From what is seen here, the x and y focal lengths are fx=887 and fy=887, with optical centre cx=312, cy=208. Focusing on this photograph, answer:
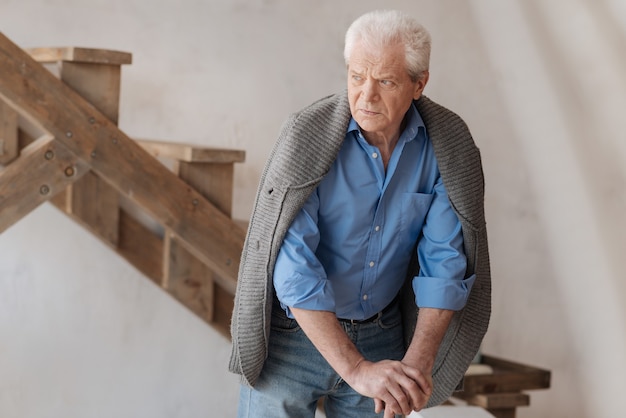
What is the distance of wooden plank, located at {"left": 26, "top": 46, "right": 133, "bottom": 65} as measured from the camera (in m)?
2.85

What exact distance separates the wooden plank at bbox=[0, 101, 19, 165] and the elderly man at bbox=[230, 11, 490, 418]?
71.1 inches

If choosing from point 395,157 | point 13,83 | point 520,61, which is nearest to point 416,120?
point 395,157

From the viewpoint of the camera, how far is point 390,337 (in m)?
2.02

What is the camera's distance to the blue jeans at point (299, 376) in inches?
76.1

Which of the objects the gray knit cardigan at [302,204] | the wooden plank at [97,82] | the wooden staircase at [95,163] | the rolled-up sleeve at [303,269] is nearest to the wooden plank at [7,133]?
the wooden staircase at [95,163]

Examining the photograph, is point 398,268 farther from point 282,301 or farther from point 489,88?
point 489,88

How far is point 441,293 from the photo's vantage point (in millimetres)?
1878

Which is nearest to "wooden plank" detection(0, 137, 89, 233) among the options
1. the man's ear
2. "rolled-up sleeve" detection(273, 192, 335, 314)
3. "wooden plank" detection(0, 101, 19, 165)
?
"wooden plank" detection(0, 101, 19, 165)

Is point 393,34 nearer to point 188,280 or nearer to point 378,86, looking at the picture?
point 378,86

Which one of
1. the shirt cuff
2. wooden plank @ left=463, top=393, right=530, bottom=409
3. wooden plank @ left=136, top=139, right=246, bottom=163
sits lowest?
wooden plank @ left=463, top=393, right=530, bottom=409

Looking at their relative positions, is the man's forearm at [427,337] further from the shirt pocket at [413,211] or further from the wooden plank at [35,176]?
the wooden plank at [35,176]

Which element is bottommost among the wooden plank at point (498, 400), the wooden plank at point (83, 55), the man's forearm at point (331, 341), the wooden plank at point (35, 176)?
the wooden plank at point (498, 400)

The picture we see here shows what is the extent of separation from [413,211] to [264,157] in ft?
6.33

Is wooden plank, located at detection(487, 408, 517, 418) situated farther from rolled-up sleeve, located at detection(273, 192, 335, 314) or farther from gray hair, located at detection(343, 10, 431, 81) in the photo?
gray hair, located at detection(343, 10, 431, 81)
